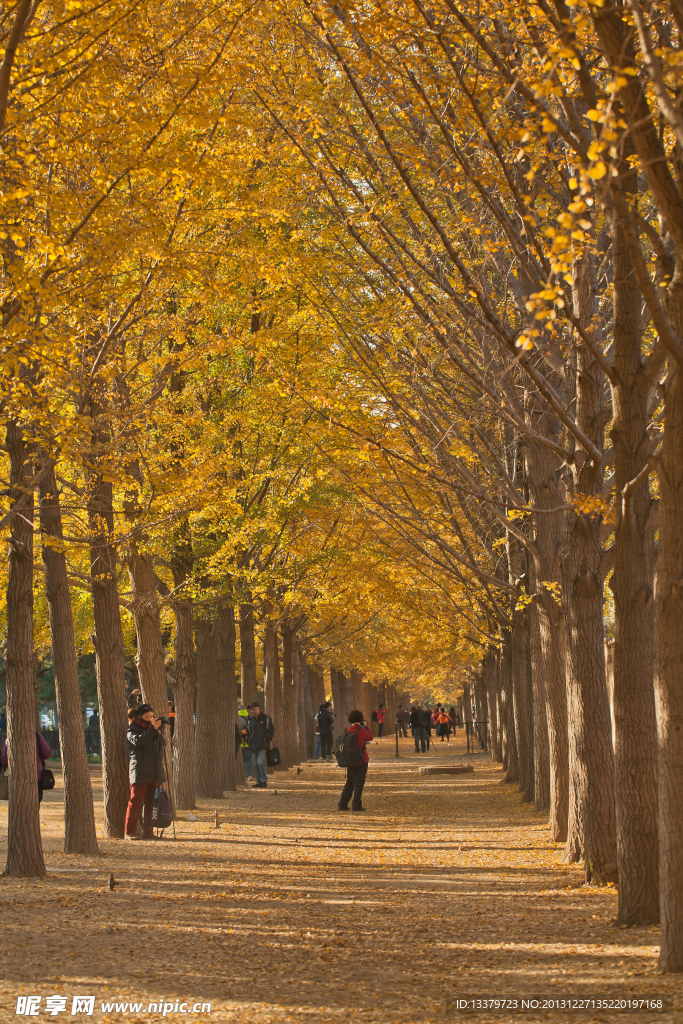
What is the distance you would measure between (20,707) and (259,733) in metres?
12.0

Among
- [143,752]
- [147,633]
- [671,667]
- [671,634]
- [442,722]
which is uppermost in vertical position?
[147,633]

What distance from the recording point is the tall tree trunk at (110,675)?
40.5 feet

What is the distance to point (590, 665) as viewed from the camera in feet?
29.5

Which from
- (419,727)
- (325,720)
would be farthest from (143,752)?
→ (419,727)

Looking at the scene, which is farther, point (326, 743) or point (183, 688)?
point (326, 743)

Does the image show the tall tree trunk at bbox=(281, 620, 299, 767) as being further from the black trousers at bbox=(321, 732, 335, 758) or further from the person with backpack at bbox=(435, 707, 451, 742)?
the person with backpack at bbox=(435, 707, 451, 742)

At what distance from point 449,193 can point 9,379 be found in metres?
4.34

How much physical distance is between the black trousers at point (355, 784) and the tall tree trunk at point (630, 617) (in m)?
9.66

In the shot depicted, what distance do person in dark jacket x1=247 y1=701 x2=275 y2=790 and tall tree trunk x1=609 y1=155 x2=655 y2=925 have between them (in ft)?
47.5

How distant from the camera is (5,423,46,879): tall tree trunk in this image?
942 cm

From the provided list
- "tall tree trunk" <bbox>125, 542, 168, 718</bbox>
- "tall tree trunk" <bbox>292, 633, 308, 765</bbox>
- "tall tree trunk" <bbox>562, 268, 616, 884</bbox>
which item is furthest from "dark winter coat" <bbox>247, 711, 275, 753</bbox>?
"tall tree trunk" <bbox>562, 268, 616, 884</bbox>

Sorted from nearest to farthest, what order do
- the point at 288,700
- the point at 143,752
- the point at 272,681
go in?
the point at 143,752 < the point at 272,681 < the point at 288,700

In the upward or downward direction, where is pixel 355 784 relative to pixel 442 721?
upward

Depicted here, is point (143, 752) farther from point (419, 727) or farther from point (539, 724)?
point (419, 727)
